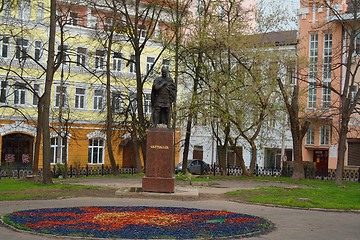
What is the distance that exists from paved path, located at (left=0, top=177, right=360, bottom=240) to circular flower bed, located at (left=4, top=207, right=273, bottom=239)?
1.44ft

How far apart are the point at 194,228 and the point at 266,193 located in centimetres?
1028

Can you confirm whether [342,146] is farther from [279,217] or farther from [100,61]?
[100,61]

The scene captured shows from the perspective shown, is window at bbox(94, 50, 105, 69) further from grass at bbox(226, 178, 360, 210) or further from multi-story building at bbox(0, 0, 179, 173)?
grass at bbox(226, 178, 360, 210)

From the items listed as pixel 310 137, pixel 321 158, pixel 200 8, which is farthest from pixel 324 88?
pixel 200 8

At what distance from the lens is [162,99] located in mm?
18672

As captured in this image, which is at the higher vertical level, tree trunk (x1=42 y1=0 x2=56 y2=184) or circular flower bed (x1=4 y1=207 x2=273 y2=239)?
tree trunk (x1=42 y1=0 x2=56 y2=184)

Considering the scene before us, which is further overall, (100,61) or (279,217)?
(100,61)

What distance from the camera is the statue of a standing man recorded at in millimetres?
18453

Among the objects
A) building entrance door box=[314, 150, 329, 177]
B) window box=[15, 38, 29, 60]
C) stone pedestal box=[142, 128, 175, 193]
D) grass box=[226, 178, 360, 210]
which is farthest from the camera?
building entrance door box=[314, 150, 329, 177]

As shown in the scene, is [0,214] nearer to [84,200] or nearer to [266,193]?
[84,200]

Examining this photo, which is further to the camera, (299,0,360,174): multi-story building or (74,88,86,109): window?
(74,88,86,109): window

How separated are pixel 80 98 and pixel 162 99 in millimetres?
27795

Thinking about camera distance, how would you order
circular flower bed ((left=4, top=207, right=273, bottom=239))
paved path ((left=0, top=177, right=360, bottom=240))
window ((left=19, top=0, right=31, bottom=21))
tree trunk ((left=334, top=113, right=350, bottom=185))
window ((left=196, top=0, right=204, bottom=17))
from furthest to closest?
window ((left=196, top=0, right=204, bottom=17)) → tree trunk ((left=334, top=113, right=350, bottom=185)) → window ((left=19, top=0, right=31, bottom=21)) → paved path ((left=0, top=177, right=360, bottom=240)) → circular flower bed ((left=4, top=207, right=273, bottom=239))

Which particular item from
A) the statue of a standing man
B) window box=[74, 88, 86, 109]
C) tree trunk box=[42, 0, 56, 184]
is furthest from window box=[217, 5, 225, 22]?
window box=[74, 88, 86, 109]
